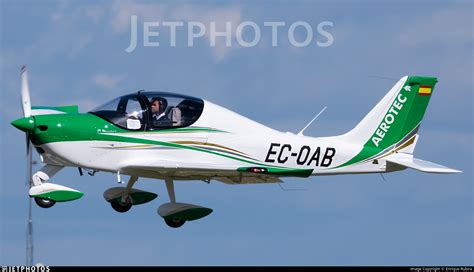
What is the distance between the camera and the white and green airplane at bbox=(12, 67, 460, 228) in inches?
940

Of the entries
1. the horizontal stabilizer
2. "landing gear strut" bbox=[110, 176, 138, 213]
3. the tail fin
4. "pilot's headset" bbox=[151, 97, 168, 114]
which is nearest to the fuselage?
"pilot's headset" bbox=[151, 97, 168, 114]

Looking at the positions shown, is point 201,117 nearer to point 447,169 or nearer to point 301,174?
point 301,174

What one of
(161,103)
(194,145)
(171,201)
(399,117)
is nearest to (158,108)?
(161,103)

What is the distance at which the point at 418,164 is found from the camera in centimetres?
2612

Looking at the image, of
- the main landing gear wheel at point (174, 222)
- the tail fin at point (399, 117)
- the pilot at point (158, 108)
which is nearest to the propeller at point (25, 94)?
the pilot at point (158, 108)

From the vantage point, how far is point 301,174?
2361 cm

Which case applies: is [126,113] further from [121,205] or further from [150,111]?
[121,205]

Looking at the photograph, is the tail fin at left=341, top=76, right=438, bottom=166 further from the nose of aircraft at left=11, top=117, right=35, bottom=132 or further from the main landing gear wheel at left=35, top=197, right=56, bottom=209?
the nose of aircraft at left=11, top=117, right=35, bottom=132

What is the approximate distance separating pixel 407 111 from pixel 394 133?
55 centimetres

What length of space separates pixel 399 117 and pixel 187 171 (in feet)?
15.8

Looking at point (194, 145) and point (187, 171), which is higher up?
point (194, 145)

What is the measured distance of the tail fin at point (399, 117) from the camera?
26.5m

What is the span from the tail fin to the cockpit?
12.3 feet

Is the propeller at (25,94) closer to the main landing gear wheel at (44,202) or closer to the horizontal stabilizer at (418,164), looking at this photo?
the main landing gear wheel at (44,202)
